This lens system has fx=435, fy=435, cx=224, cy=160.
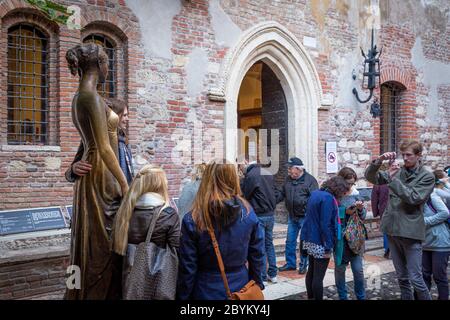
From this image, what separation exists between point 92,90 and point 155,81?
3786 millimetres

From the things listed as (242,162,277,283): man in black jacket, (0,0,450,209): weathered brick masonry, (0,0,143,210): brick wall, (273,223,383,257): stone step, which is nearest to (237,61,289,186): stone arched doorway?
(0,0,450,209): weathered brick masonry

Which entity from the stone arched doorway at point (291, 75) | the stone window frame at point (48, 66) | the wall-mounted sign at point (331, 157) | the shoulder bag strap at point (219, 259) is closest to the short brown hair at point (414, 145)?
the shoulder bag strap at point (219, 259)

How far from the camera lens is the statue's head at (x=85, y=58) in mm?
2928

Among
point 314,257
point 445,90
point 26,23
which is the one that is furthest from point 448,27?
point 26,23

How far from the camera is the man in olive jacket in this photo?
3939mm

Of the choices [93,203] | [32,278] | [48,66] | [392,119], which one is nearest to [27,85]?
[48,66]

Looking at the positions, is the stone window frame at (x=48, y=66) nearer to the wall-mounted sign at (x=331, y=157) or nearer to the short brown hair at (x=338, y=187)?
the short brown hair at (x=338, y=187)

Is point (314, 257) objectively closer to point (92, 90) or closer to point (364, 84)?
point (92, 90)

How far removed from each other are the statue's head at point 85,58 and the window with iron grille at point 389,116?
27.2 feet

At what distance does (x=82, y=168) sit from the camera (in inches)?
113

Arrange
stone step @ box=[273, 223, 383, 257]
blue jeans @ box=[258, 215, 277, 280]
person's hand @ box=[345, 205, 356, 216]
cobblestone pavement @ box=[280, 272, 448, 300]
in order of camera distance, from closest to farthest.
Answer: person's hand @ box=[345, 205, 356, 216]
cobblestone pavement @ box=[280, 272, 448, 300]
blue jeans @ box=[258, 215, 277, 280]
stone step @ box=[273, 223, 383, 257]

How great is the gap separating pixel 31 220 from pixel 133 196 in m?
3.25

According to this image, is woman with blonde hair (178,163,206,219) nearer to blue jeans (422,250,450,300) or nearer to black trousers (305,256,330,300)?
black trousers (305,256,330,300)

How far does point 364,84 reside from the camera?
9.16 metres
